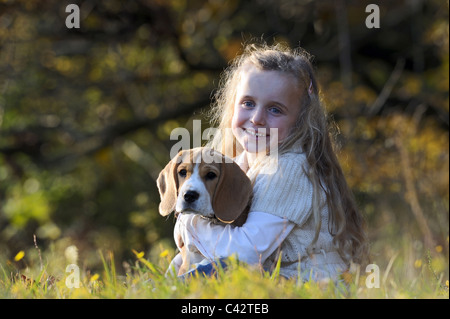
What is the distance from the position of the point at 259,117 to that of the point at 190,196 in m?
0.68

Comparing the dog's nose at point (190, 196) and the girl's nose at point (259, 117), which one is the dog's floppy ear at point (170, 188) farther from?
the girl's nose at point (259, 117)

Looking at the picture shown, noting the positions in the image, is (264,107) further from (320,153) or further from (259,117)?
(320,153)

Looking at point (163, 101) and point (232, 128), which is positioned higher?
point (163, 101)

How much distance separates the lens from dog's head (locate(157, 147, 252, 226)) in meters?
3.40

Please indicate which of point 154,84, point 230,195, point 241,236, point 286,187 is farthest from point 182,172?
point 154,84

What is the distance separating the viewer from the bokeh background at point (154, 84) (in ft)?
30.6

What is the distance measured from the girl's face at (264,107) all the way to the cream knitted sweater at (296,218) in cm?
20

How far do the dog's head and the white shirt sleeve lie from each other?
0.23ft

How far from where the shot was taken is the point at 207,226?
3.54m

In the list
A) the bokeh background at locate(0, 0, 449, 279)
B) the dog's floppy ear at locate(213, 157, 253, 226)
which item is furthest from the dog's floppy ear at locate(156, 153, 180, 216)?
the bokeh background at locate(0, 0, 449, 279)

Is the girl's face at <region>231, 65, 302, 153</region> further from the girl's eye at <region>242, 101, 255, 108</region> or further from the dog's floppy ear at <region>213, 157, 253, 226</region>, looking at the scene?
the dog's floppy ear at <region>213, 157, 253, 226</region>
